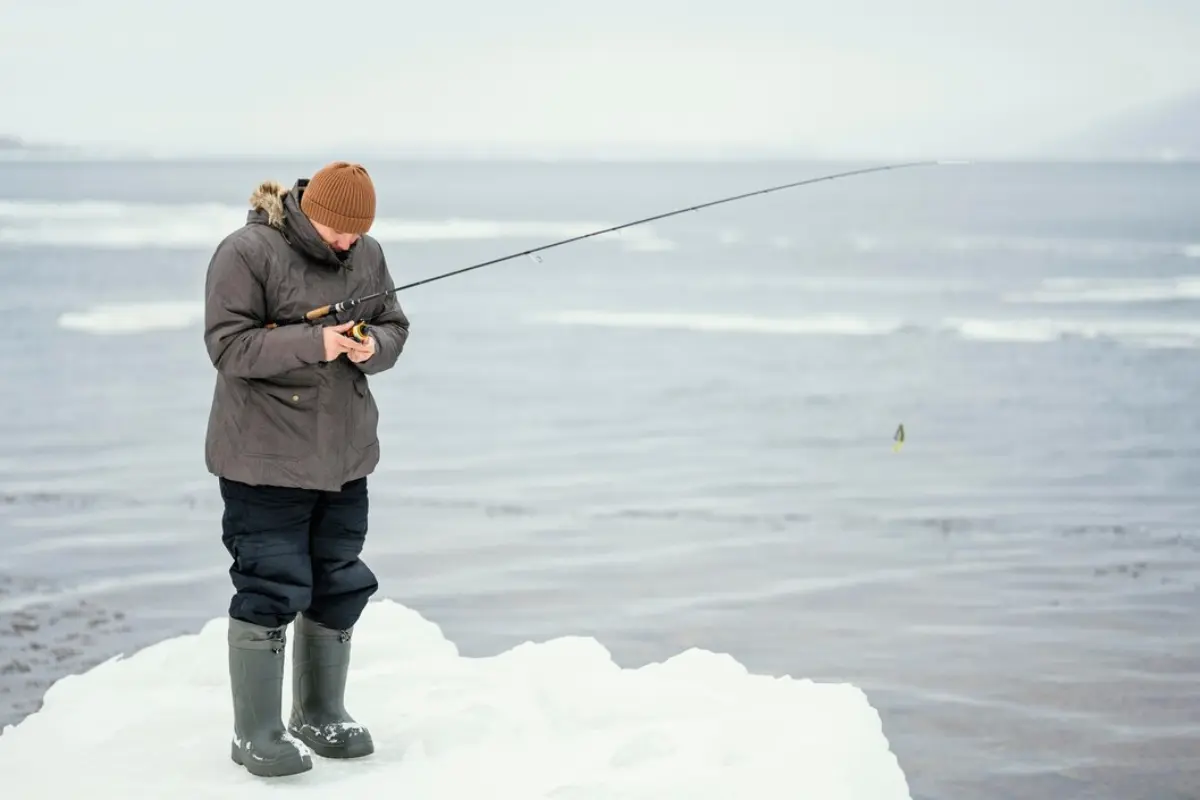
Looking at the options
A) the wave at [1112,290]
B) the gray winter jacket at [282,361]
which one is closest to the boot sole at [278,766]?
the gray winter jacket at [282,361]

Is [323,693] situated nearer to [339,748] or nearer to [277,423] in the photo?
[339,748]

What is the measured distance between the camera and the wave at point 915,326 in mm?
11750

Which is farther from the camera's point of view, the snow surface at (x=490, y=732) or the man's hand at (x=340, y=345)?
the snow surface at (x=490, y=732)

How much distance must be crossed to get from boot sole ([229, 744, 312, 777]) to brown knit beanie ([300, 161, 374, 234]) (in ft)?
3.02

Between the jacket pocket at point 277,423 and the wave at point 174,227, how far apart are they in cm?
2040

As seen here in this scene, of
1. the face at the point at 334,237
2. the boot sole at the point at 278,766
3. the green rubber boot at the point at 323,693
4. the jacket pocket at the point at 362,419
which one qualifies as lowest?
the boot sole at the point at 278,766

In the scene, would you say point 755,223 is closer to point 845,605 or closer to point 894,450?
point 894,450

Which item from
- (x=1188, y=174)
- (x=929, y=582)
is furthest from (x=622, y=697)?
(x=1188, y=174)

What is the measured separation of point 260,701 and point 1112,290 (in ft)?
49.6

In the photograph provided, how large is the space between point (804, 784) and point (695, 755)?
0.71ft

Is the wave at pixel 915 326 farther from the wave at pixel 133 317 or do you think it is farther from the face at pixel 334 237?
the face at pixel 334 237

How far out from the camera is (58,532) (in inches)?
205

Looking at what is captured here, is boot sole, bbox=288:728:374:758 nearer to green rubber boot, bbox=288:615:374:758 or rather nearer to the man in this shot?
green rubber boot, bbox=288:615:374:758

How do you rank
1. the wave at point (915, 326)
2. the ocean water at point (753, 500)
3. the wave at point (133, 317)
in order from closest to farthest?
the ocean water at point (753, 500), the wave at point (915, 326), the wave at point (133, 317)
